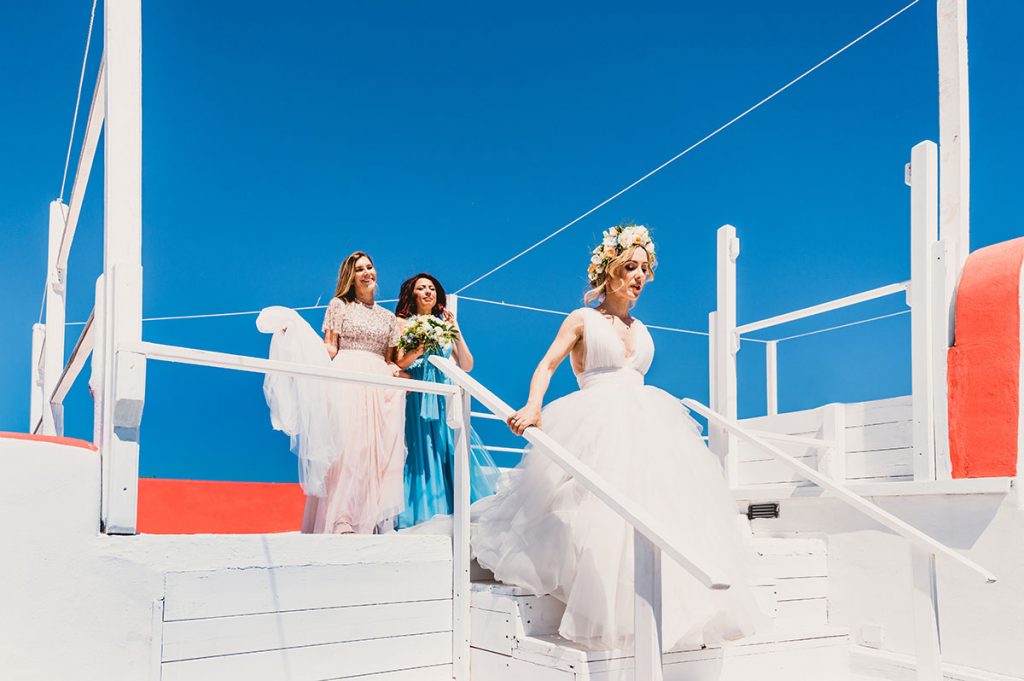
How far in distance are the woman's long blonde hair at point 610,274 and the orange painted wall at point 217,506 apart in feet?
10.2

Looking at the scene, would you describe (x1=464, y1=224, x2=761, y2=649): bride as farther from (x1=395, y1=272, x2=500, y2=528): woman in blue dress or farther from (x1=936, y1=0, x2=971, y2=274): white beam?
(x1=936, y1=0, x2=971, y2=274): white beam

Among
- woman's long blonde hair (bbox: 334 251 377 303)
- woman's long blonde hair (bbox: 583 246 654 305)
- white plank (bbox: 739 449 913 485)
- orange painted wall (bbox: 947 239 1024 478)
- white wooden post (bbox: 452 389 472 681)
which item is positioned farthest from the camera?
white plank (bbox: 739 449 913 485)

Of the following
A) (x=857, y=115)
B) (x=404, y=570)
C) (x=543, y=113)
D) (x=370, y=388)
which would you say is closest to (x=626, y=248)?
(x=370, y=388)

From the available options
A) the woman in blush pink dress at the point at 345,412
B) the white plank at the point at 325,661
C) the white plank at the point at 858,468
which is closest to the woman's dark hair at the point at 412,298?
the woman in blush pink dress at the point at 345,412

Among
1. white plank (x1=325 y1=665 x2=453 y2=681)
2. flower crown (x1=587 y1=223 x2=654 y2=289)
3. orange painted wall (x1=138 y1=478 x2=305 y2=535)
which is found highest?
flower crown (x1=587 y1=223 x2=654 y2=289)

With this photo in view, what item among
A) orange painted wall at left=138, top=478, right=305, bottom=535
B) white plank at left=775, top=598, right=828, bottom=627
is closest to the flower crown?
white plank at left=775, top=598, right=828, bottom=627

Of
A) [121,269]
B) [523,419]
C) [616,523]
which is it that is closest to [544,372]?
[523,419]

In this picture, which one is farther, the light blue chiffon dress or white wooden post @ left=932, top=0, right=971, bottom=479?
white wooden post @ left=932, top=0, right=971, bottom=479

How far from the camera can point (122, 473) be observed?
2.63 m

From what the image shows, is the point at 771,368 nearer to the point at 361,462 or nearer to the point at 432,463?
the point at 432,463

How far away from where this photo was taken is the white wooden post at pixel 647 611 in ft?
7.59

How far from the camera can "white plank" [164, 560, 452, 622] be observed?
278 cm

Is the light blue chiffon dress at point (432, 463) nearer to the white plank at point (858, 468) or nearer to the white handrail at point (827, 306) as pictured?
the white plank at point (858, 468)

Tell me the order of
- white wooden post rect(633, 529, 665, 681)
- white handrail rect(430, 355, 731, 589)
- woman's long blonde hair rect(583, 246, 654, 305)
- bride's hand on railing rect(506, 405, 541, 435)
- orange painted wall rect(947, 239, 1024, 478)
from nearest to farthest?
white handrail rect(430, 355, 731, 589)
white wooden post rect(633, 529, 665, 681)
bride's hand on railing rect(506, 405, 541, 435)
woman's long blonde hair rect(583, 246, 654, 305)
orange painted wall rect(947, 239, 1024, 478)
